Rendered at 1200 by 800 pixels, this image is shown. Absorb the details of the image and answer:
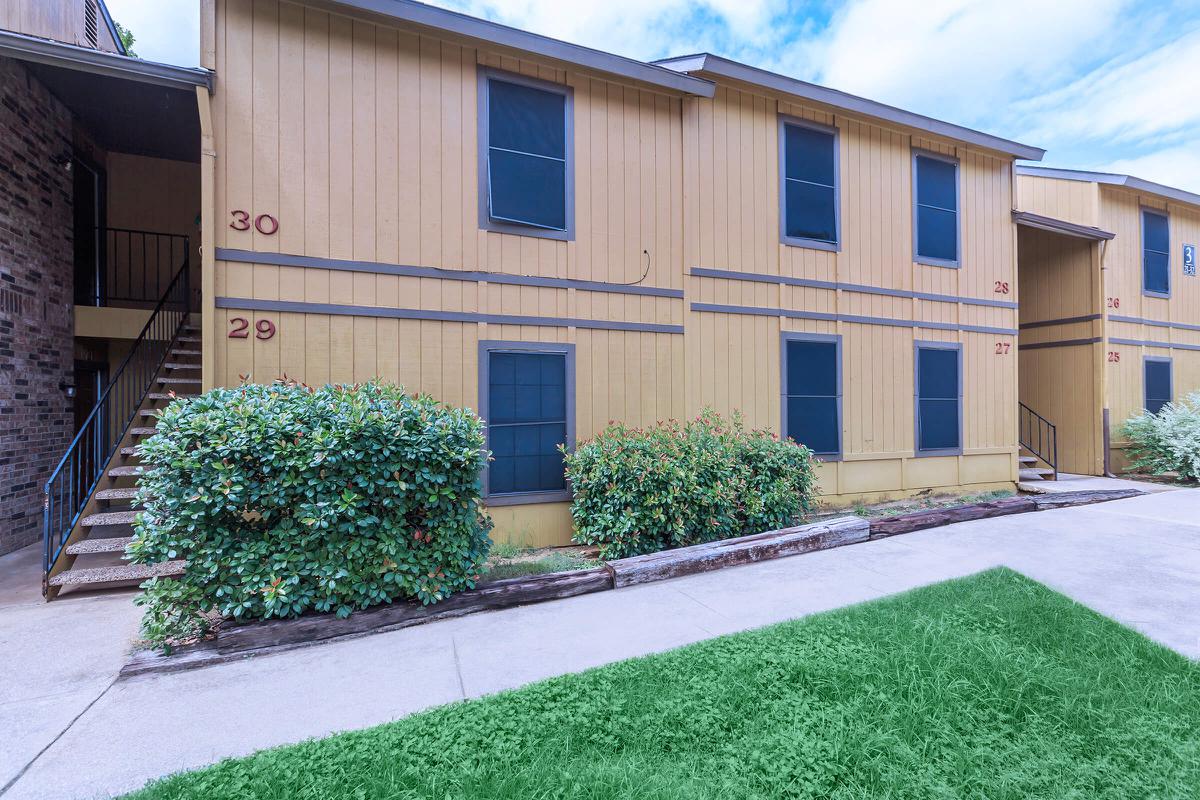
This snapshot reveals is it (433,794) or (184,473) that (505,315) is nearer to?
(184,473)

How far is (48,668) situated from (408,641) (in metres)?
2.01

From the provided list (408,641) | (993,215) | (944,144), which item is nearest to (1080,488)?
(993,215)

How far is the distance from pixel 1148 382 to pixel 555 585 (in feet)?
40.8

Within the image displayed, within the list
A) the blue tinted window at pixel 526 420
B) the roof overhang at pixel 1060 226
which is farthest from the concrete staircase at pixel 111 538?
the roof overhang at pixel 1060 226

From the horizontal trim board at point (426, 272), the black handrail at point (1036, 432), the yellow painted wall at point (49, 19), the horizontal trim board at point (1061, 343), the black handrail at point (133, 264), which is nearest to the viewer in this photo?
the horizontal trim board at point (426, 272)

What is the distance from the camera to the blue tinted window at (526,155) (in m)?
5.66

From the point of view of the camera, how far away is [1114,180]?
392 inches

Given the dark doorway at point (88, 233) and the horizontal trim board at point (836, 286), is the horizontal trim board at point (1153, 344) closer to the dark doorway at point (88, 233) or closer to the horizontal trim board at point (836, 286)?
the horizontal trim board at point (836, 286)

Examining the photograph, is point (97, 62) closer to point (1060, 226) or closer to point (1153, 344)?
point (1060, 226)

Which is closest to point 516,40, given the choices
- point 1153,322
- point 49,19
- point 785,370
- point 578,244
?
point 578,244

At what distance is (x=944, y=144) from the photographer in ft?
26.8

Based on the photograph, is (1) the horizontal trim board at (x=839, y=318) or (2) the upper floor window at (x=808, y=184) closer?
(1) the horizontal trim board at (x=839, y=318)

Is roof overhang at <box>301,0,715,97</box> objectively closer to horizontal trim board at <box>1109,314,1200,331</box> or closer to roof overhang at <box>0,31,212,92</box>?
roof overhang at <box>0,31,212,92</box>

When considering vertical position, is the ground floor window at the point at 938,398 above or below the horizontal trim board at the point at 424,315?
below
